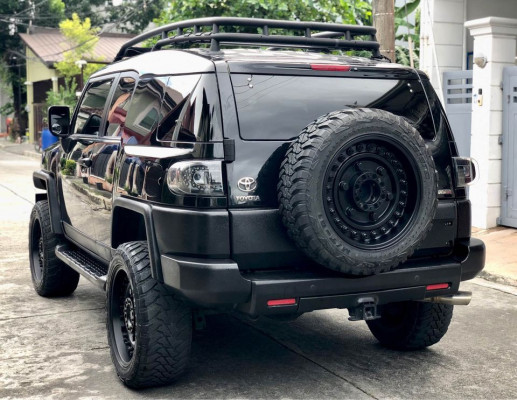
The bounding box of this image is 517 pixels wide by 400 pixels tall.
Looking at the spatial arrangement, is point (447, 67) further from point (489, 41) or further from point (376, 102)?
point (376, 102)

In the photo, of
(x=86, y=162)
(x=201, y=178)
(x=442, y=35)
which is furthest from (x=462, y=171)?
(x=442, y=35)

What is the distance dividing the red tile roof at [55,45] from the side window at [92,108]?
27.4 metres

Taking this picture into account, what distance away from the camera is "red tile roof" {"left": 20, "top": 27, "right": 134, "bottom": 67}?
35.1 metres

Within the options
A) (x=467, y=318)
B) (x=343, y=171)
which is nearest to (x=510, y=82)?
(x=467, y=318)

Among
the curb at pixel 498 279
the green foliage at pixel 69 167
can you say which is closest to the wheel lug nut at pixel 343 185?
the green foliage at pixel 69 167

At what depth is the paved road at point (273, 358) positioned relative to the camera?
14.6ft

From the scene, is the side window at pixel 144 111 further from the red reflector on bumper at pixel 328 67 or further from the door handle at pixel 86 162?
the red reflector on bumper at pixel 328 67

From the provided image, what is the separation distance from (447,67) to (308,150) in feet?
25.9

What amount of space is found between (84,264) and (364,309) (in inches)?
95.2

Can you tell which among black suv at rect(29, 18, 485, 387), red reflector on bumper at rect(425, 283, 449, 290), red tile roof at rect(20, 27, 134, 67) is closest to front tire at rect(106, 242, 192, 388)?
black suv at rect(29, 18, 485, 387)

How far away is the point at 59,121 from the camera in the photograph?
6527 millimetres

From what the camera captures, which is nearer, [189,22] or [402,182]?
[402,182]

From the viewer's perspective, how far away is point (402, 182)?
13.8ft

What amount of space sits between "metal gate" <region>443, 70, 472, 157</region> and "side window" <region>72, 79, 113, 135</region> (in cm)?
592
